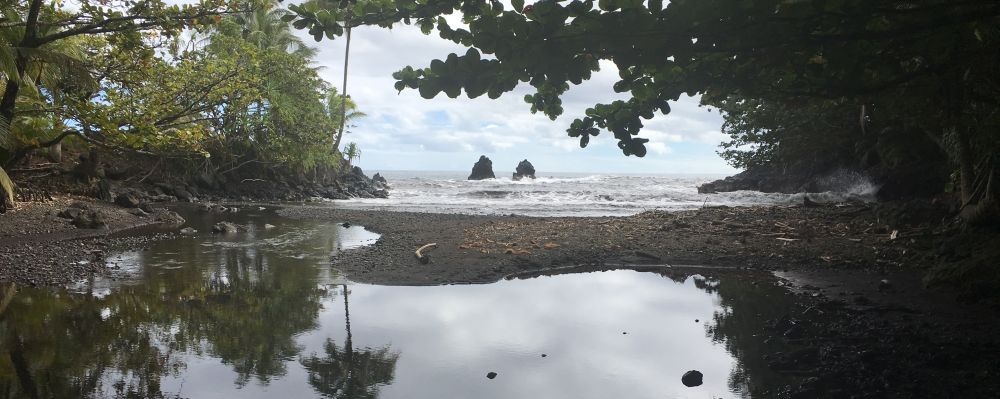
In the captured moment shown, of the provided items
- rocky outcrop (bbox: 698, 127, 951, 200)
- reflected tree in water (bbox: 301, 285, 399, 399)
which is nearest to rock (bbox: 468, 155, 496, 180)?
rocky outcrop (bbox: 698, 127, 951, 200)

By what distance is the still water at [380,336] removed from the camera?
171 inches

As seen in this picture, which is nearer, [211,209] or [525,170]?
[211,209]

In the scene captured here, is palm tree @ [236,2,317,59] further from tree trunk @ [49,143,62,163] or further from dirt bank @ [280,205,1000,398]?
dirt bank @ [280,205,1000,398]

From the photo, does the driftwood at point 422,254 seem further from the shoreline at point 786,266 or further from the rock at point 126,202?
the rock at point 126,202

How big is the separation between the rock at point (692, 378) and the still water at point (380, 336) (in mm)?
69

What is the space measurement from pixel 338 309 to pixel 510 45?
448 centimetres

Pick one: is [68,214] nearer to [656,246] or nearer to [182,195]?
[182,195]

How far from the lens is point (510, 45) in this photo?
3.20 m

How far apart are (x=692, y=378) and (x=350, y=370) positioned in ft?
9.01

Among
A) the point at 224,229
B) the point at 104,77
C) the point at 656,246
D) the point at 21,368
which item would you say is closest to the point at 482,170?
the point at 224,229

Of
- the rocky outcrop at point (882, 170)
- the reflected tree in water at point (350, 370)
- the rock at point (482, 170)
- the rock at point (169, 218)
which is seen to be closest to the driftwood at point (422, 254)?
the reflected tree in water at point (350, 370)

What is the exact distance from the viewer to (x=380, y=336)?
219 inches

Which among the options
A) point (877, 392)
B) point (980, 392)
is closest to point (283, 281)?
point (877, 392)

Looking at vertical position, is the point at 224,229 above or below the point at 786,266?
above
